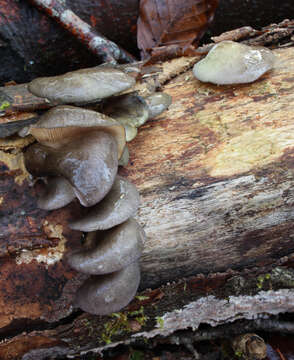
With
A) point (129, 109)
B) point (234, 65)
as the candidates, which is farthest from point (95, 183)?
point (234, 65)

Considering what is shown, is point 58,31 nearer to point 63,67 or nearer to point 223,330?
point 63,67

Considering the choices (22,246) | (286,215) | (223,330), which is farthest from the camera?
(223,330)

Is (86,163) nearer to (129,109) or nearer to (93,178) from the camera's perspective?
(93,178)

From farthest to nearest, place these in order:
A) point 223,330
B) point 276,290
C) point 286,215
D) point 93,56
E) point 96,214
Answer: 1. point 93,56
2. point 223,330
3. point 276,290
4. point 286,215
5. point 96,214

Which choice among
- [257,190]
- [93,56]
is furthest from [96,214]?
[93,56]

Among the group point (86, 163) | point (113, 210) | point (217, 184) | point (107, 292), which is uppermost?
point (86, 163)

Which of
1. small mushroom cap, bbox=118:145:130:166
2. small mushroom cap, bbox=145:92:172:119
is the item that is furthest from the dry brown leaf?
small mushroom cap, bbox=118:145:130:166

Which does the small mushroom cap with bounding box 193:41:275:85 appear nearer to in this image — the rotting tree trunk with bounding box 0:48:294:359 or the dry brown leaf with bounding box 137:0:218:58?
the rotting tree trunk with bounding box 0:48:294:359
